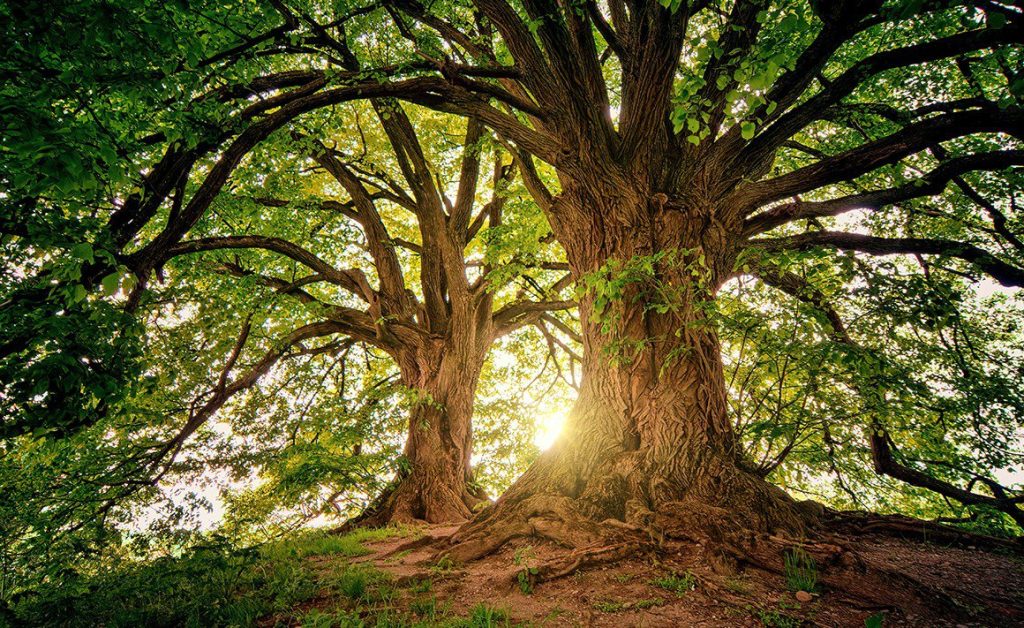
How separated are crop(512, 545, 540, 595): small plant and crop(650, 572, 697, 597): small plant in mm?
800

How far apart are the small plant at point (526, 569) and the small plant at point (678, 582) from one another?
2.62ft

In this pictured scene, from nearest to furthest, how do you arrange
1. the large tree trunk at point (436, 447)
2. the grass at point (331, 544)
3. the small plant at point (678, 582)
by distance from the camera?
the small plant at point (678, 582)
the grass at point (331, 544)
the large tree trunk at point (436, 447)

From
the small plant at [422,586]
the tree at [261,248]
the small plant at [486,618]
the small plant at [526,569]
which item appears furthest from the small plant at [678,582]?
the tree at [261,248]

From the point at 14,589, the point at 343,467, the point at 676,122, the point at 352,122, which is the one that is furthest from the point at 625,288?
the point at 352,122

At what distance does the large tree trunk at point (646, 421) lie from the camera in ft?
10.5

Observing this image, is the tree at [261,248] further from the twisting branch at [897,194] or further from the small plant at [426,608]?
the twisting branch at [897,194]

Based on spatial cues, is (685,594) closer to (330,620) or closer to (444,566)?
(444,566)

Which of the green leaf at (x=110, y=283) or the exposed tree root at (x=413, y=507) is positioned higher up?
the green leaf at (x=110, y=283)

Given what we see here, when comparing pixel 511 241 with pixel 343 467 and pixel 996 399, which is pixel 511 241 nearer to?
pixel 343 467

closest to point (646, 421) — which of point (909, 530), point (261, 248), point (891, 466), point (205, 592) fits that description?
point (909, 530)

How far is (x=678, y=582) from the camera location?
8.28 ft

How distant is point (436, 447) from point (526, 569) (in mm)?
4279

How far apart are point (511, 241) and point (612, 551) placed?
199 inches

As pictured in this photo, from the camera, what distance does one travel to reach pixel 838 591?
93.9 inches
